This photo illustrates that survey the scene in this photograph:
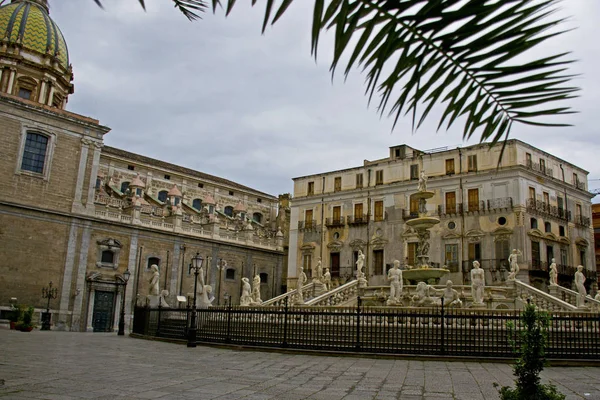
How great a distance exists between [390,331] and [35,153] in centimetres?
2742

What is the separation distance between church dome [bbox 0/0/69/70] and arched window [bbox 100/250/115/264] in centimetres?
1589

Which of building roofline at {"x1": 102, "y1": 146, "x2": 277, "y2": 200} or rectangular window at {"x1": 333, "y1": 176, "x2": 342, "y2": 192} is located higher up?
building roofline at {"x1": 102, "y1": 146, "x2": 277, "y2": 200}

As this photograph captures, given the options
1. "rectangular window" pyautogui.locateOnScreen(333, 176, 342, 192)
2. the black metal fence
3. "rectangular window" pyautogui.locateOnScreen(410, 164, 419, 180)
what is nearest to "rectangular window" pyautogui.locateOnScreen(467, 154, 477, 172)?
"rectangular window" pyautogui.locateOnScreen(410, 164, 419, 180)

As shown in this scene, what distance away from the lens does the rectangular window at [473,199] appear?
35219 mm

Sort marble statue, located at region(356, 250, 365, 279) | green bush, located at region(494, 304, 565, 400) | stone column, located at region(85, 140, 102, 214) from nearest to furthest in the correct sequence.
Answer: green bush, located at region(494, 304, 565, 400)
marble statue, located at region(356, 250, 365, 279)
stone column, located at region(85, 140, 102, 214)

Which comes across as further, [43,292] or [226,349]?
Result: [43,292]

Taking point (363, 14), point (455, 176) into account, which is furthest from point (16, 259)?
point (363, 14)

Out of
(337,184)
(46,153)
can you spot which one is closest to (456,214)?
(337,184)

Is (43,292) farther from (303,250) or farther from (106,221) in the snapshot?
(303,250)

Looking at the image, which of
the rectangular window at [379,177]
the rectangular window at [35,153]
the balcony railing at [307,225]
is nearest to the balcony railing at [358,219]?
the rectangular window at [379,177]

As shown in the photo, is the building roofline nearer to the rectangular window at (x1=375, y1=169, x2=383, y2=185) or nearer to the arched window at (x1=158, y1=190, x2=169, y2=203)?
the arched window at (x1=158, y1=190, x2=169, y2=203)

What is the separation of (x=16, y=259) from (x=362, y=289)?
20208mm

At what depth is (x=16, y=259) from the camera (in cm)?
3108

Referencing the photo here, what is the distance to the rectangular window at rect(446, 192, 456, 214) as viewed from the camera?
3631cm
